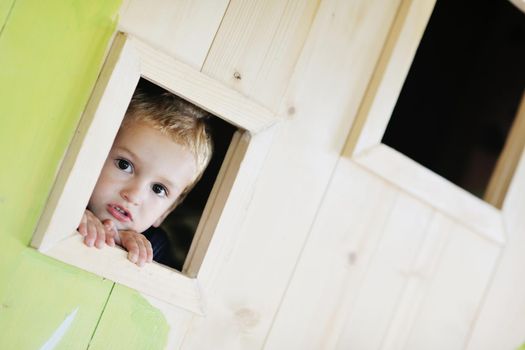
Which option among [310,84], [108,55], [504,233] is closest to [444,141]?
[504,233]

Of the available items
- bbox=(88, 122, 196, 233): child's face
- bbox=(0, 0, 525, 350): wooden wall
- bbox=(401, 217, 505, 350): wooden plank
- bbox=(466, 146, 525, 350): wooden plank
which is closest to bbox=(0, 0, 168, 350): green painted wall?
bbox=(0, 0, 525, 350): wooden wall

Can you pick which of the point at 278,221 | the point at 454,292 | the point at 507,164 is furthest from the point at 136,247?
the point at 507,164

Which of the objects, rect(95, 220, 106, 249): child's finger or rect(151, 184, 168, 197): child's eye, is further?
rect(151, 184, 168, 197): child's eye

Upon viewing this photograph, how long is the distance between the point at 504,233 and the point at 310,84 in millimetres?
493

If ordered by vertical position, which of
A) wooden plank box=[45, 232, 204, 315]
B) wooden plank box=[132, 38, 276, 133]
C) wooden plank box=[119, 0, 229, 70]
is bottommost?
wooden plank box=[45, 232, 204, 315]

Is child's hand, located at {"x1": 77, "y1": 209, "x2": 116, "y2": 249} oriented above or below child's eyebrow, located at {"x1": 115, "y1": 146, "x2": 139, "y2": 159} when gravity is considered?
below

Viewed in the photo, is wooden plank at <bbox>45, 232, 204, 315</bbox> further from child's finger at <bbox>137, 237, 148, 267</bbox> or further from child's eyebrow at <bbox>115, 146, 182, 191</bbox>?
child's eyebrow at <bbox>115, 146, 182, 191</bbox>

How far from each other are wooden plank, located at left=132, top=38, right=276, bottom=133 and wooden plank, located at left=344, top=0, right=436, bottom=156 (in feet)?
0.54

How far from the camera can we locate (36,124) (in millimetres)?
678

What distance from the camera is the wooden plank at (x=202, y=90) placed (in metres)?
0.71

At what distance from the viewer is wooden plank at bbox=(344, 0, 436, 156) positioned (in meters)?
0.91

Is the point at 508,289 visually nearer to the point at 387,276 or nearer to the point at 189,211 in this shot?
the point at 387,276

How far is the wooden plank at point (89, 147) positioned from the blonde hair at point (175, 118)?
0.10 m

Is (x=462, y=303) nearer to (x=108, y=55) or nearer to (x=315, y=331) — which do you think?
(x=315, y=331)
